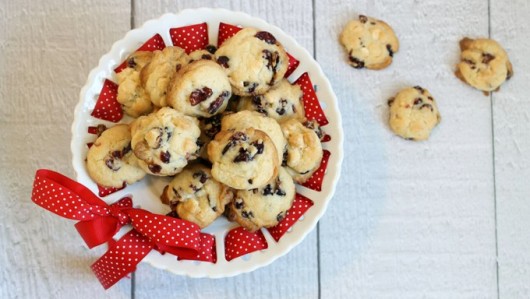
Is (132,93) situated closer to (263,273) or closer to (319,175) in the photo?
(319,175)

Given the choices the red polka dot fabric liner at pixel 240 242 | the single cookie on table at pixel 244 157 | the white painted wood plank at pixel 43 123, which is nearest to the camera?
the single cookie on table at pixel 244 157

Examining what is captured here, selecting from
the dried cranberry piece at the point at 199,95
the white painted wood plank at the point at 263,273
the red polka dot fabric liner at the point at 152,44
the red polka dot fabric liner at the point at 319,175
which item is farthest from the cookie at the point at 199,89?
the white painted wood plank at the point at 263,273

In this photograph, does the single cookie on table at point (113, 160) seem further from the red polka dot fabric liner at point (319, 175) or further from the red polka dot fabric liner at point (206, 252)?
the red polka dot fabric liner at point (319, 175)

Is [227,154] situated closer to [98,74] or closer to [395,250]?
[98,74]

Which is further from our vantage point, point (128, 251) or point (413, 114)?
point (413, 114)

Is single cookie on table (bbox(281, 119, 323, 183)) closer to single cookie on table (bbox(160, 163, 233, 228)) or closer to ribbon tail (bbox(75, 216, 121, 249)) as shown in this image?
single cookie on table (bbox(160, 163, 233, 228))

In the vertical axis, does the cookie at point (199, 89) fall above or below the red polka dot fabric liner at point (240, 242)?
above

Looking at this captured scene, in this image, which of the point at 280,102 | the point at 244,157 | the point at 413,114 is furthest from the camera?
the point at 413,114

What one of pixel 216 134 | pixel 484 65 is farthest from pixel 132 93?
pixel 484 65
